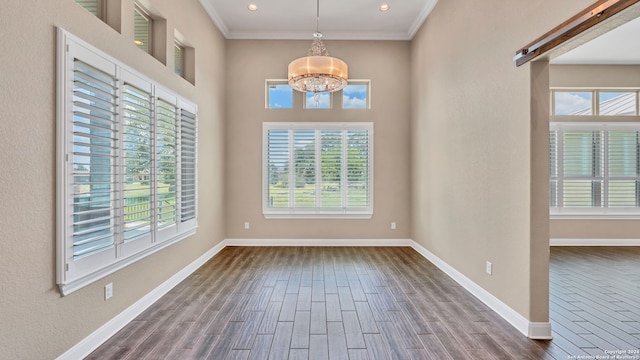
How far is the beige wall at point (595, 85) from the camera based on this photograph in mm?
5594

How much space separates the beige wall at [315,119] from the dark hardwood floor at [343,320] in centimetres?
146

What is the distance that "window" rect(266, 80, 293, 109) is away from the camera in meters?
5.77

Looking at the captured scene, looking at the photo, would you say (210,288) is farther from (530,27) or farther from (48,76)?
(530,27)

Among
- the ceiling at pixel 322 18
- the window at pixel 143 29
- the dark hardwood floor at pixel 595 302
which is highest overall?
the ceiling at pixel 322 18

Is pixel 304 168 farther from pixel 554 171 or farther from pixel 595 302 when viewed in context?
pixel 554 171

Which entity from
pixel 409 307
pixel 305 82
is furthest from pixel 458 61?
pixel 409 307

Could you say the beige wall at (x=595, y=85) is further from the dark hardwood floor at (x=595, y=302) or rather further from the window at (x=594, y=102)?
the dark hardwood floor at (x=595, y=302)

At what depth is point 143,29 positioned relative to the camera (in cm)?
335

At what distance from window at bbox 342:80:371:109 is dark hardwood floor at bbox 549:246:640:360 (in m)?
4.04

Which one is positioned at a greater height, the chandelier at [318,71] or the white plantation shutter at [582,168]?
the chandelier at [318,71]

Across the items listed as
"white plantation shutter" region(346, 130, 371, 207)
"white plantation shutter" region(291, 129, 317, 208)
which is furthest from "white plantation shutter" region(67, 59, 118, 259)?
"white plantation shutter" region(346, 130, 371, 207)

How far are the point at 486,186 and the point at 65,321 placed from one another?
3800 millimetres

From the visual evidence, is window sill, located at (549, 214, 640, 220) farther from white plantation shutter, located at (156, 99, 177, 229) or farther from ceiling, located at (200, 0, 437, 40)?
white plantation shutter, located at (156, 99, 177, 229)

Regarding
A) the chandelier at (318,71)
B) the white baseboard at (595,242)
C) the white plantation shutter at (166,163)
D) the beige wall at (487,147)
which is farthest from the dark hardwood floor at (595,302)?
the white plantation shutter at (166,163)
